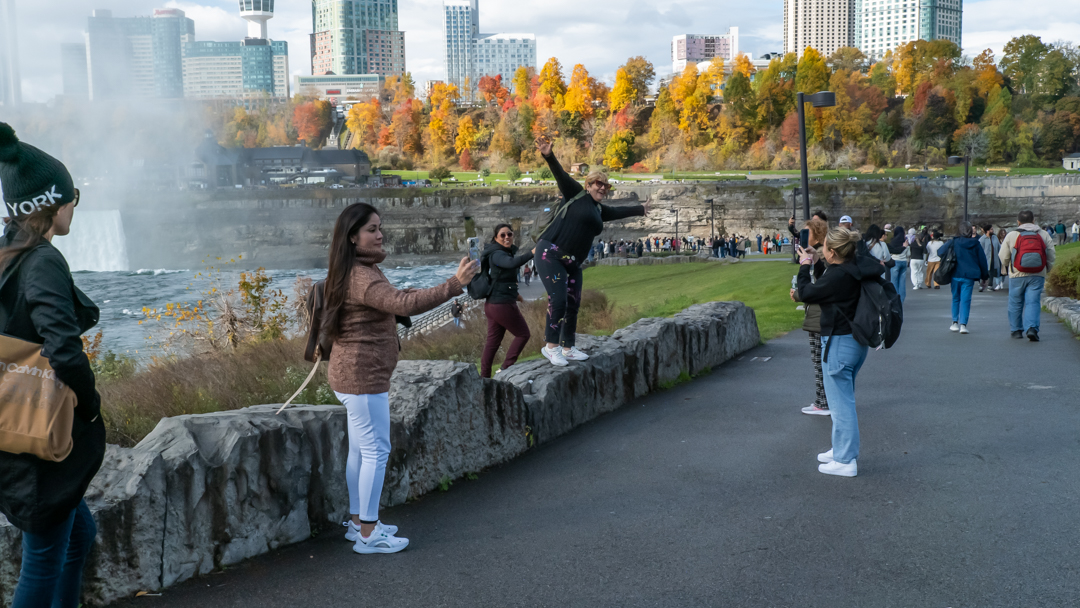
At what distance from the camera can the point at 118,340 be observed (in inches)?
1272

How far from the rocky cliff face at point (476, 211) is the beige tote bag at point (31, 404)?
80243 millimetres

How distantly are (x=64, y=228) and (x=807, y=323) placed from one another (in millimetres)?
6169

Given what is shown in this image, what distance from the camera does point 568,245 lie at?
7711mm

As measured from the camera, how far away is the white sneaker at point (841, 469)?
607 centimetres

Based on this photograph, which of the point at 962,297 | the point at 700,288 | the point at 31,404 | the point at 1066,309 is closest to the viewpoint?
the point at 31,404

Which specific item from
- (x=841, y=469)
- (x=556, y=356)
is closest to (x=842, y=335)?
(x=841, y=469)

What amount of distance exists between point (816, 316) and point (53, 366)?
6.29m

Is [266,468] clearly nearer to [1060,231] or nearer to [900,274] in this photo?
[900,274]

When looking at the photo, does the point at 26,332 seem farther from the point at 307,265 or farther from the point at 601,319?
→ the point at 307,265

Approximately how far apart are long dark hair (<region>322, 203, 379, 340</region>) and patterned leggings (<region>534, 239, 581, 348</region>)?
3.17m

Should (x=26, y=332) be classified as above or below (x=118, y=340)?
above

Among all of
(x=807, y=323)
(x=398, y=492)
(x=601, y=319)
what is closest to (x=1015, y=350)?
(x=807, y=323)

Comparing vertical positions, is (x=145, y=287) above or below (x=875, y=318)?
below

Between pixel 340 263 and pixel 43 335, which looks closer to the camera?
pixel 43 335
